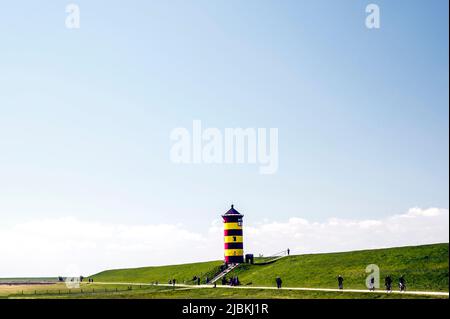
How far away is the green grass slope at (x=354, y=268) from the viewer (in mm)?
55125

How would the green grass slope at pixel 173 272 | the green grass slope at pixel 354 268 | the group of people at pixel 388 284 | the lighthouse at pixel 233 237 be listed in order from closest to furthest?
the group of people at pixel 388 284 → the green grass slope at pixel 354 268 → the lighthouse at pixel 233 237 → the green grass slope at pixel 173 272

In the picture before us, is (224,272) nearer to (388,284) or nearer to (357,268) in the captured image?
(357,268)

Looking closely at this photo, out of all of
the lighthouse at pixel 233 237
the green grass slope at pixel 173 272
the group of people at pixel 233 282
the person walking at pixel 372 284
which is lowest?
the green grass slope at pixel 173 272

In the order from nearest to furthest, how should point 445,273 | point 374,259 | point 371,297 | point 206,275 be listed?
point 371,297 < point 445,273 < point 374,259 < point 206,275

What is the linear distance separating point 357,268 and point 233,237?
23.9 meters

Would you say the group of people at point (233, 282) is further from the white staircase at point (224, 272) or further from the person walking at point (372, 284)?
the person walking at point (372, 284)

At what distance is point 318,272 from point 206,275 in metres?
23.0

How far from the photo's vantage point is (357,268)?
6425 cm

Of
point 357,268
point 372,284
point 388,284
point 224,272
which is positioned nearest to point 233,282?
point 224,272

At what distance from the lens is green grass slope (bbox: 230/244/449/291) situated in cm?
5500

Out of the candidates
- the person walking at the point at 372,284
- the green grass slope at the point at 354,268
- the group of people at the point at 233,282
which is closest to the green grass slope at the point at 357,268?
the green grass slope at the point at 354,268
